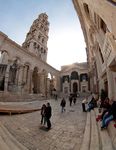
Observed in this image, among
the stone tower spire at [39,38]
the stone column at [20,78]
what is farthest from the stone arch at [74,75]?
the stone column at [20,78]

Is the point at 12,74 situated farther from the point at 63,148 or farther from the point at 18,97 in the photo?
the point at 63,148

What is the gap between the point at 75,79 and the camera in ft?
116

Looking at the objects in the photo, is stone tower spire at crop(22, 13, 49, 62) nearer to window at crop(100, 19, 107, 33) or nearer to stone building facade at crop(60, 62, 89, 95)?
stone building facade at crop(60, 62, 89, 95)

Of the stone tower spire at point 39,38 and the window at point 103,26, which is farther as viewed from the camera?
the stone tower spire at point 39,38

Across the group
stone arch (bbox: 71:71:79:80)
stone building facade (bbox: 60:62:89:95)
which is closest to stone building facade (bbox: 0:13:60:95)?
stone building facade (bbox: 60:62:89:95)

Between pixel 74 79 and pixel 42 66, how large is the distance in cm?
1323

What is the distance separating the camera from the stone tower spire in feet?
107

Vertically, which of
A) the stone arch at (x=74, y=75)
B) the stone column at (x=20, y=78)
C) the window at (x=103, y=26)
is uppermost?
the window at (x=103, y=26)

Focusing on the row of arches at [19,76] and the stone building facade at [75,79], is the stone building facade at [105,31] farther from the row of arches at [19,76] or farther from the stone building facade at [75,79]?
the stone building facade at [75,79]

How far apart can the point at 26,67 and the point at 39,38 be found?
16.8 metres

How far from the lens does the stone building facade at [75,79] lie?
34.5 m

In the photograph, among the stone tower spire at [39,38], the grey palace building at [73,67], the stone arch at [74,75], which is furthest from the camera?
the stone arch at [74,75]

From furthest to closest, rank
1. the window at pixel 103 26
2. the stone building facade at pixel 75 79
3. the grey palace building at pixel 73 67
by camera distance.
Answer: the stone building facade at pixel 75 79, the window at pixel 103 26, the grey palace building at pixel 73 67

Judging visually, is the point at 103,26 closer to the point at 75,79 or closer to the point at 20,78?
the point at 20,78
